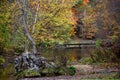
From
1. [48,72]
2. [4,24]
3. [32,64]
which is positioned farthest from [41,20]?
[48,72]

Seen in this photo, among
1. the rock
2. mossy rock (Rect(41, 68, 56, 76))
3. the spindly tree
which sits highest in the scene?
the spindly tree

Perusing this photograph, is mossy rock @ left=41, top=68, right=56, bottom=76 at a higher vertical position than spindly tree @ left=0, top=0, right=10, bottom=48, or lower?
lower

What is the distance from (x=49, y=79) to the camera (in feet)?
69.8

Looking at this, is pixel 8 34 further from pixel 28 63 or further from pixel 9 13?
pixel 28 63

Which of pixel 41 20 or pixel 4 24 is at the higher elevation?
pixel 41 20

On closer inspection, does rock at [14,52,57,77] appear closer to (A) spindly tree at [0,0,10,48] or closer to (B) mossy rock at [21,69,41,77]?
(B) mossy rock at [21,69,41,77]

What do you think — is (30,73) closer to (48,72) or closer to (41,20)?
(48,72)

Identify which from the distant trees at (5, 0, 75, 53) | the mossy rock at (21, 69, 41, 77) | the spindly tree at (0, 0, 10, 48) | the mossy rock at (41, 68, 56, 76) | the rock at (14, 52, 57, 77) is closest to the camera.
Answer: the mossy rock at (21, 69, 41, 77)

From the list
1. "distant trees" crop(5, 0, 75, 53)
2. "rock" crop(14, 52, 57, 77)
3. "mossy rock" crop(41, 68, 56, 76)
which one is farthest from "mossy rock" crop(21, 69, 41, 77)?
"distant trees" crop(5, 0, 75, 53)

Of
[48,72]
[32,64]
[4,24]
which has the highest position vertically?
[4,24]

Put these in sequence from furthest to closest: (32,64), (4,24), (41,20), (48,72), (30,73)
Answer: (41,20) < (4,24) < (32,64) < (48,72) < (30,73)

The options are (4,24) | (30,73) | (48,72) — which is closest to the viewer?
(30,73)

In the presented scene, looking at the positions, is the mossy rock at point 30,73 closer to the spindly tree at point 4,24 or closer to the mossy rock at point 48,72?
the mossy rock at point 48,72

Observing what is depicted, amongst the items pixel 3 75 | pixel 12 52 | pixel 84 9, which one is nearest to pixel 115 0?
pixel 3 75
